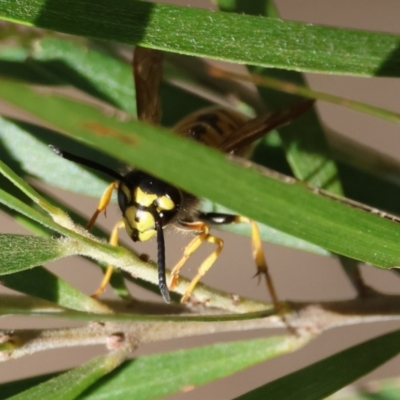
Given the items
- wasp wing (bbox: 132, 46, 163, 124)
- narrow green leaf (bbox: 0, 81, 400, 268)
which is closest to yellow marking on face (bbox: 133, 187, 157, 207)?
wasp wing (bbox: 132, 46, 163, 124)

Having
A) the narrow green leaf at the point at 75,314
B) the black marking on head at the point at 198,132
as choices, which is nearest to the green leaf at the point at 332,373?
the narrow green leaf at the point at 75,314

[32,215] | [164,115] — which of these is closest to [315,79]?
[164,115]

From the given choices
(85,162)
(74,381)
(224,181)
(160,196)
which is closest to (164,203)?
(160,196)

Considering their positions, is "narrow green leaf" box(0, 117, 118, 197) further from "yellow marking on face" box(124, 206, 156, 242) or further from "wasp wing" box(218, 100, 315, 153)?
"wasp wing" box(218, 100, 315, 153)

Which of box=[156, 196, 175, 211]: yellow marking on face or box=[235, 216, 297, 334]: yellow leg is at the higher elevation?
box=[156, 196, 175, 211]: yellow marking on face

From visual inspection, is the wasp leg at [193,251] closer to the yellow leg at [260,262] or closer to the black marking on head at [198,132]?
the yellow leg at [260,262]

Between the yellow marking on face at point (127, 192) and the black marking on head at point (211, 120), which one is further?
the black marking on head at point (211, 120)
